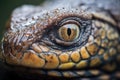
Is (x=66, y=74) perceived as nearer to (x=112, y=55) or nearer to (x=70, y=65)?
(x=70, y=65)

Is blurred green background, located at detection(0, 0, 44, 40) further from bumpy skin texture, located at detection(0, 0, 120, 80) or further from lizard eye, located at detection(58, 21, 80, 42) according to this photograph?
lizard eye, located at detection(58, 21, 80, 42)

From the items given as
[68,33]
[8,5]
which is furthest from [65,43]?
[8,5]

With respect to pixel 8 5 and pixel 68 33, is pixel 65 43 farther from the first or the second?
pixel 8 5

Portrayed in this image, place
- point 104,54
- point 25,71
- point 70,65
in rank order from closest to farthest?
point 25,71, point 70,65, point 104,54

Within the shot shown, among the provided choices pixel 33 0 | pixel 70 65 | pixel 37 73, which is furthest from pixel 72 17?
pixel 33 0

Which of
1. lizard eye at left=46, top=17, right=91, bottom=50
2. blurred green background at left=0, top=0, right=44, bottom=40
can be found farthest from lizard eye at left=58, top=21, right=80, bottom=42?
blurred green background at left=0, top=0, right=44, bottom=40
